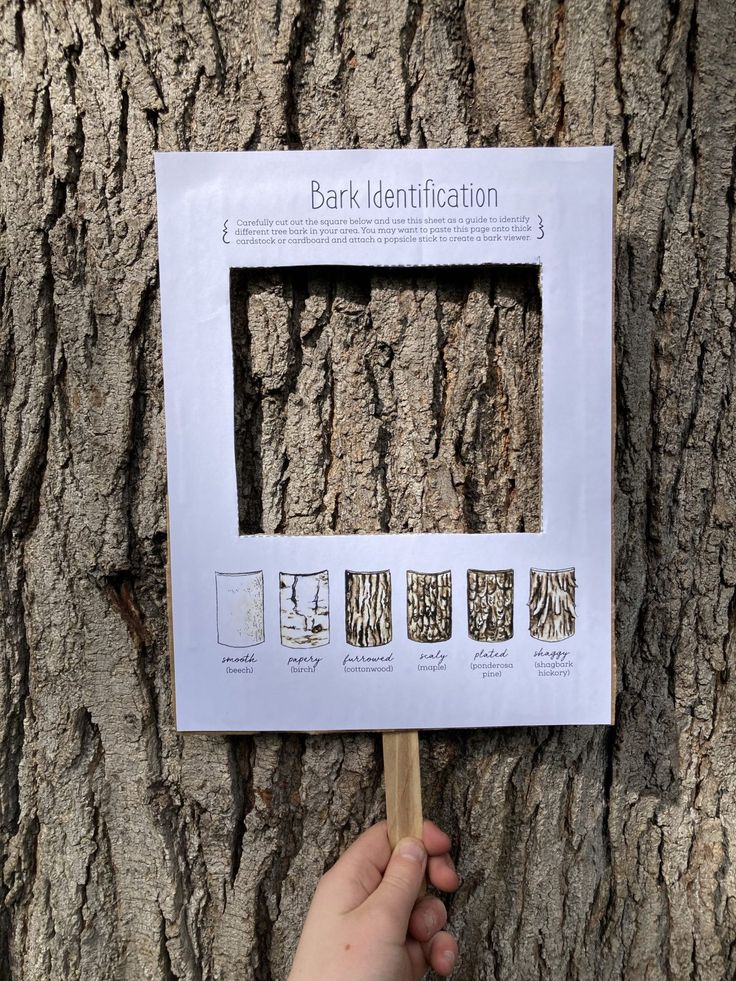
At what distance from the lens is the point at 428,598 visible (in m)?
0.96

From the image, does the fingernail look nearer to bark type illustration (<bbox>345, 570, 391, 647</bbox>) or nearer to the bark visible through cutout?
bark type illustration (<bbox>345, 570, 391, 647</bbox>)

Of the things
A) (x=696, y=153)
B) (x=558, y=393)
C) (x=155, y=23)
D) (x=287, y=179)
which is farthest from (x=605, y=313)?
(x=155, y=23)

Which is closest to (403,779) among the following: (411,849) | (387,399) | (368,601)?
(411,849)

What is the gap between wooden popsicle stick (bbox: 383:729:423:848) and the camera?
986mm

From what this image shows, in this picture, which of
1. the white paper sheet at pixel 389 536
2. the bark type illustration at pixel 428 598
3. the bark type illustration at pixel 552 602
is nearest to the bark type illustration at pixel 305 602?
the white paper sheet at pixel 389 536

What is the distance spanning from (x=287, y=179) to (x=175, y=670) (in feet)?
2.46

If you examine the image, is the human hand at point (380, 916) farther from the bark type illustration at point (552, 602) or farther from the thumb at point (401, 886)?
the bark type illustration at point (552, 602)

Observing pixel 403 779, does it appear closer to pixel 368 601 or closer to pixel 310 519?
Result: pixel 368 601

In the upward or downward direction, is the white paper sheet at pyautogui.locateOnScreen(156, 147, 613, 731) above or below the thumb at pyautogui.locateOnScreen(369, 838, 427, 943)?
above

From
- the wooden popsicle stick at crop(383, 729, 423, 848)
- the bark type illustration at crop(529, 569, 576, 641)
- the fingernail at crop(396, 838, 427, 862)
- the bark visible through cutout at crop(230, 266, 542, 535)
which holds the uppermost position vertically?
the bark visible through cutout at crop(230, 266, 542, 535)

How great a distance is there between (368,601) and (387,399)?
31 centimetres

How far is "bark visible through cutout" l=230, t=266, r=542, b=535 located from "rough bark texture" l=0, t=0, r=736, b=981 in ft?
0.11

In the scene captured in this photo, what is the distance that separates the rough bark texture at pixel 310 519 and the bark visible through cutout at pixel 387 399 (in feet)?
0.11

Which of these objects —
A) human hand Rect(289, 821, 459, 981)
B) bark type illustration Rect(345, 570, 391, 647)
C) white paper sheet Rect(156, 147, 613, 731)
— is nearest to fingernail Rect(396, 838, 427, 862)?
human hand Rect(289, 821, 459, 981)
